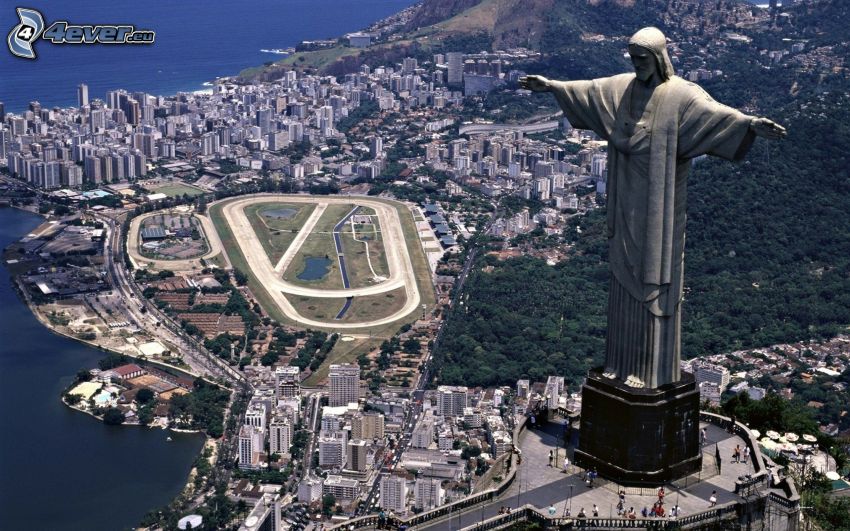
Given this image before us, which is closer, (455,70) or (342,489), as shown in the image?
(342,489)

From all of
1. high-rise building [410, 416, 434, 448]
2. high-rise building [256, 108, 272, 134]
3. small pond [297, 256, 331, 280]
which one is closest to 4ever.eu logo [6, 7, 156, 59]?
high-rise building [410, 416, 434, 448]

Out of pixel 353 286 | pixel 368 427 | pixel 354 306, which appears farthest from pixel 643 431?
pixel 353 286

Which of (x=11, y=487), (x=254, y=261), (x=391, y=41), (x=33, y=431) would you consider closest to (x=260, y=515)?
(x=11, y=487)

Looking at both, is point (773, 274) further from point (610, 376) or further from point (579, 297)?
point (610, 376)

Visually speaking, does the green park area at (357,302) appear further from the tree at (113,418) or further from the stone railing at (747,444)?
the stone railing at (747,444)

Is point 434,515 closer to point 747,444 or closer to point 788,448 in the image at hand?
point 747,444

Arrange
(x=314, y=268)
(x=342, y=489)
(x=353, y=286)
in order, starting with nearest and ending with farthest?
(x=342, y=489)
(x=353, y=286)
(x=314, y=268)

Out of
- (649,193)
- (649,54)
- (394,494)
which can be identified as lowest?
(394,494)

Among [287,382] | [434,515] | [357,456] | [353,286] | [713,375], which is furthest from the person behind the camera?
[353,286]
